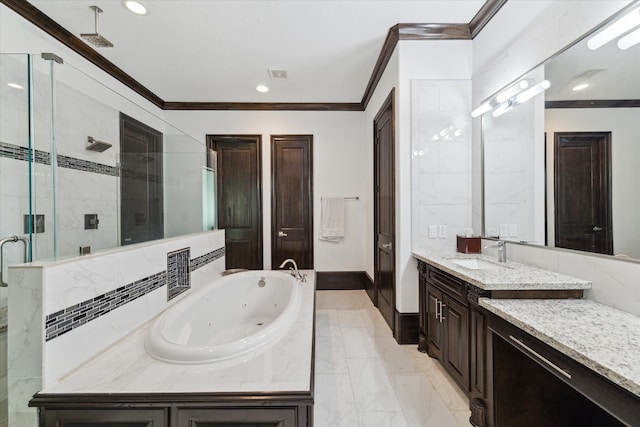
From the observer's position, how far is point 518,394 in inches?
51.1

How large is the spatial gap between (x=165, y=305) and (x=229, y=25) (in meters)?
2.27

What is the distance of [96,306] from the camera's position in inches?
51.3

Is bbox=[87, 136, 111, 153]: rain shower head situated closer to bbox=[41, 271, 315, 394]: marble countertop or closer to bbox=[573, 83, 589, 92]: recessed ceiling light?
bbox=[41, 271, 315, 394]: marble countertop

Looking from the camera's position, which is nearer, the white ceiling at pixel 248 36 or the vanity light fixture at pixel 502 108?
the vanity light fixture at pixel 502 108

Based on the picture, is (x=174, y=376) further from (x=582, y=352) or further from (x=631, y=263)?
(x=631, y=263)

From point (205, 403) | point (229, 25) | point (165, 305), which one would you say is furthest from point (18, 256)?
point (229, 25)

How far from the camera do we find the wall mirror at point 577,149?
1195 mm

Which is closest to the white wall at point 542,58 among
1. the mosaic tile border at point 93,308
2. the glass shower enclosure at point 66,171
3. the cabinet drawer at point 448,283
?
the cabinet drawer at point 448,283

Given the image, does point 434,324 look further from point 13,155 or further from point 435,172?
point 13,155

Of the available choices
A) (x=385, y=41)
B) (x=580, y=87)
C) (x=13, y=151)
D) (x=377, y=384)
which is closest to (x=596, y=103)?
(x=580, y=87)

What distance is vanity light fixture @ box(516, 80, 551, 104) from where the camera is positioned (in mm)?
1627

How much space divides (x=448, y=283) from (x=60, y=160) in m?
2.79

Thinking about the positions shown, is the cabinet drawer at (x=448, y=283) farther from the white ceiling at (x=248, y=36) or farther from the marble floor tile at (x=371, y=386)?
the white ceiling at (x=248, y=36)

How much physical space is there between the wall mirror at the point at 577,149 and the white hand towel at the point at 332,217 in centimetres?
217
